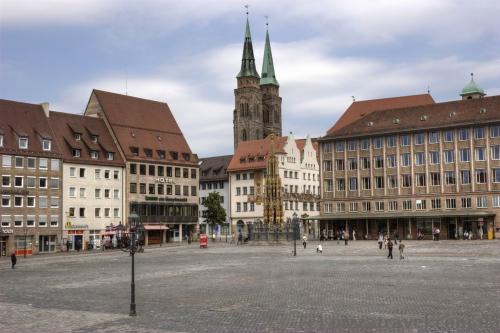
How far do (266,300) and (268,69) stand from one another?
156 metres

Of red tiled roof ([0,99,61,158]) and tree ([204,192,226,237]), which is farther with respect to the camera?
tree ([204,192,226,237])

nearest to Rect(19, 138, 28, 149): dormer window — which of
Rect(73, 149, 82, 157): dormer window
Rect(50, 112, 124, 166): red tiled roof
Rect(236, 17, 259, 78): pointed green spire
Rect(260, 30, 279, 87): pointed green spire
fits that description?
Rect(50, 112, 124, 166): red tiled roof

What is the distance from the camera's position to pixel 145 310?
23.3m

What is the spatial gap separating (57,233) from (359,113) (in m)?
55.0

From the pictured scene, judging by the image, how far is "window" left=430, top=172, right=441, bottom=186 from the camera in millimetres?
91688

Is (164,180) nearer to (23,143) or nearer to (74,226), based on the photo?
(74,226)

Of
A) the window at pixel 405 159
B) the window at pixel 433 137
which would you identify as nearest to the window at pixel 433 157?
the window at pixel 433 137

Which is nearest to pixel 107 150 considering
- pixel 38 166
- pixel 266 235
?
pixel 38 166

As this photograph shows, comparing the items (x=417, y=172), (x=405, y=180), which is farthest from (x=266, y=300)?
(x=405, y=180)

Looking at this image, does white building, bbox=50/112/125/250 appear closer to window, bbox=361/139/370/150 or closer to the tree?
the tree

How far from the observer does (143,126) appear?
9900cm

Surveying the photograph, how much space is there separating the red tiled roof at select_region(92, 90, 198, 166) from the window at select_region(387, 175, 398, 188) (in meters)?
27.8

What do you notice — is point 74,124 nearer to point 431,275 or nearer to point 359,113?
point 359,113

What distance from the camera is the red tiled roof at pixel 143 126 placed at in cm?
9462
